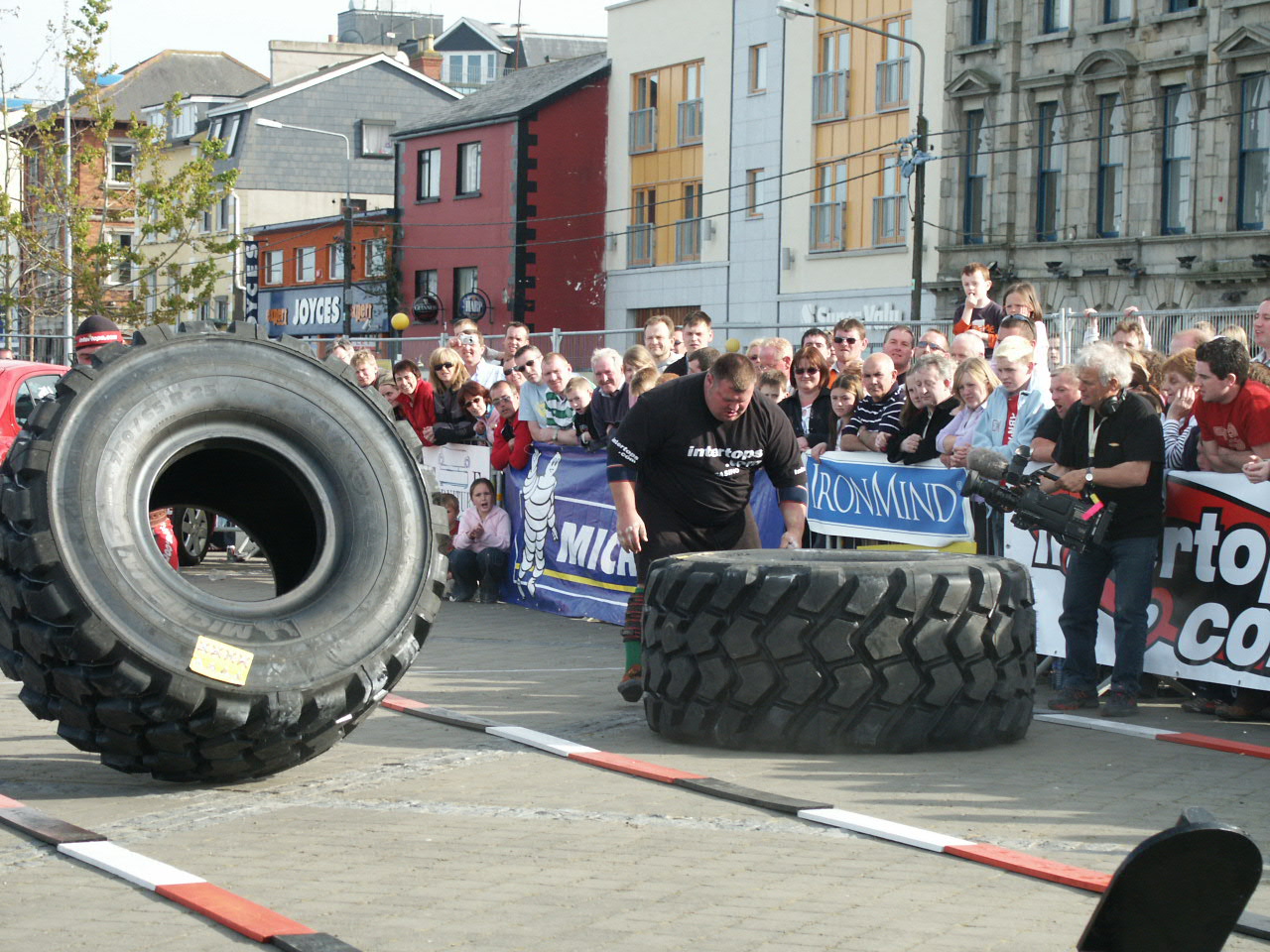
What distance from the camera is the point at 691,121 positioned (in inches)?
1838

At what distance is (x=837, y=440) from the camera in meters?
12.3

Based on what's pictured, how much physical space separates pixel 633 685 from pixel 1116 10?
2978 cm

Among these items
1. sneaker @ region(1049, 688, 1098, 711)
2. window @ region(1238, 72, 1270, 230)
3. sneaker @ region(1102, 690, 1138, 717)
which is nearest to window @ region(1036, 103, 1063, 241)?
window @ region(1238, 72, 1270, 230)

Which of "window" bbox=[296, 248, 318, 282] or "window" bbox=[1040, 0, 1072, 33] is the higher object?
"window" bbox=[1040, 0, 1072, 33]

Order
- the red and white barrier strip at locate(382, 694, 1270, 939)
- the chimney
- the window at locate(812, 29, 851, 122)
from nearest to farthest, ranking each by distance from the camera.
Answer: the red and white barrier strip at locate(382, 694, 1270, 939) < the window at locate(812, 29, 851, 122) < the chimney

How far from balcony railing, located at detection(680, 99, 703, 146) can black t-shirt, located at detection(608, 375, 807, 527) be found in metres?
38.2

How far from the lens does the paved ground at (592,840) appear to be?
A: 4.99 meters

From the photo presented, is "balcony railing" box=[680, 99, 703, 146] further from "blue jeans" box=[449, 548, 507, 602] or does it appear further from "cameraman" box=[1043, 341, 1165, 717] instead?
"cameraman" box=[1043, 341, 1165, 717]

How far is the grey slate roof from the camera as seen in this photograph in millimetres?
49844

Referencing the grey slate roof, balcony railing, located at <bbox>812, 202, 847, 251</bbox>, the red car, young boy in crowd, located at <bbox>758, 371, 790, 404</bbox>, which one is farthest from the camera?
the grey slate roof

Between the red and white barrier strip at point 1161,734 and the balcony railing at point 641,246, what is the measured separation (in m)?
40.1

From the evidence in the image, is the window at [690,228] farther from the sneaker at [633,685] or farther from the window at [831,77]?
the sneaker at [633,685]

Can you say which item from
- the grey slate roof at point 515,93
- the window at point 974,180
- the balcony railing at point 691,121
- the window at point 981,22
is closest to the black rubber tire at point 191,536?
the window at point 974,180

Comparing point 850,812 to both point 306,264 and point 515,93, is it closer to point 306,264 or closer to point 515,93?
point 515,93
